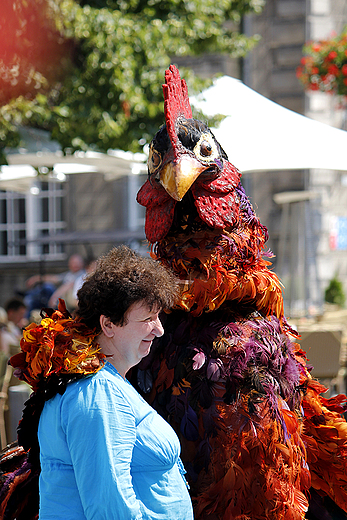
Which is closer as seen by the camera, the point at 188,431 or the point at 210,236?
the point at 188,431

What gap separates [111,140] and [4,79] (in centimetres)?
88

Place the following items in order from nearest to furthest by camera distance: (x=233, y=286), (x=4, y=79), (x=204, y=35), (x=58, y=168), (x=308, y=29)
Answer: (x=233, y=286) < (x=4, y=79) < (x=204, y=35) < (x=58, y=168) < (x=308, y=29)

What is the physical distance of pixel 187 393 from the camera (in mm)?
1492

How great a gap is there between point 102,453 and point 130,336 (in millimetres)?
292

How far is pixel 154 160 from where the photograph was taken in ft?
5.15

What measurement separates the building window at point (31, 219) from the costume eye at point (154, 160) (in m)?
9.35

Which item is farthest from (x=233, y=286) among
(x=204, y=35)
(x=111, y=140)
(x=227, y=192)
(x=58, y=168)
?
(x=58, y=168)

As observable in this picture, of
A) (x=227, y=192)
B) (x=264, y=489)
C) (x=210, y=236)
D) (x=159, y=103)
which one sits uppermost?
(x=159, y=103)

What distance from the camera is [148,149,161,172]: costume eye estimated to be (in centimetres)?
155

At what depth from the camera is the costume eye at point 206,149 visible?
1547 millimetres

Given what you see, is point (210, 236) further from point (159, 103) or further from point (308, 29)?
point (308, 29)

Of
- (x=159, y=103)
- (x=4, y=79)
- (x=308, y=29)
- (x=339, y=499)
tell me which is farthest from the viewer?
(x=308, y=29)

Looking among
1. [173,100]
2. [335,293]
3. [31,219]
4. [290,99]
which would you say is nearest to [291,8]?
[290,99]

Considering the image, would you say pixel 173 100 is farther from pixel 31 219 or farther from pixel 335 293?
pixel 31 219
